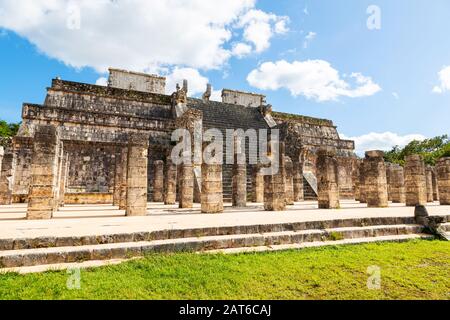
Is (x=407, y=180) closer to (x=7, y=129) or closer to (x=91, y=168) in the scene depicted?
(x=91, y=168)

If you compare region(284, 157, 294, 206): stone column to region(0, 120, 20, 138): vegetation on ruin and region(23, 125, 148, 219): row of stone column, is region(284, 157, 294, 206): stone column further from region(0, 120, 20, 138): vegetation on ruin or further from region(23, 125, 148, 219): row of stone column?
region(0, 120, 20, 138): vegetation on ruin

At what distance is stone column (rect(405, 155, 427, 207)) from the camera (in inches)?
506

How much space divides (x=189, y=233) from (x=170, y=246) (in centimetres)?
63

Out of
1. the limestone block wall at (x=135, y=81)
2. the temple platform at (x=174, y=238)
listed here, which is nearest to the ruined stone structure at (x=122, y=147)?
the temple platform at (x=174, y=238)

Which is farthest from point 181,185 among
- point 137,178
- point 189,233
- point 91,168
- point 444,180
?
point 444,180

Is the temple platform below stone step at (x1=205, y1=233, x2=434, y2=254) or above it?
above

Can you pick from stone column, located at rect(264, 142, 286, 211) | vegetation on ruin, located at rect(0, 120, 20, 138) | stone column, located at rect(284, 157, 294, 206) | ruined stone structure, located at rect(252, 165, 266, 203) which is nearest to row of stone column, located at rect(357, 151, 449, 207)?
stone column, located at rect(284, 157, 294, 206)

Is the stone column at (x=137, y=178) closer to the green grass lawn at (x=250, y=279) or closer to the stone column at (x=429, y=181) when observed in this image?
the green grass lawn at (x=250, y=279)

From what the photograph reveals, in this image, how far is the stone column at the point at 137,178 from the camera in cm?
851

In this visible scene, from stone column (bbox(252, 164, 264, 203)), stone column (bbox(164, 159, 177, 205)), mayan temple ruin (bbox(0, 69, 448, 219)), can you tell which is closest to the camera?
mayan temple ruin (bbox(0, 69, 448, 219))

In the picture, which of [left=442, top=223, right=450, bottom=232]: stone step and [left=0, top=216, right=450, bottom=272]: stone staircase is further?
[left=442, top=223, right=450, bottom=232]: stone step

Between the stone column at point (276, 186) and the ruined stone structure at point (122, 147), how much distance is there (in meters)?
2.56

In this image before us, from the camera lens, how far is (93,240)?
14.9 ft
